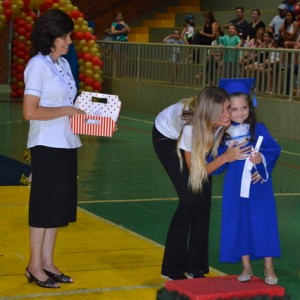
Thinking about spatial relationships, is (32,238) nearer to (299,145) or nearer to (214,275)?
(214,275)

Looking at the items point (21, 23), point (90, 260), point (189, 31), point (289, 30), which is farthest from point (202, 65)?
point (90, 260)

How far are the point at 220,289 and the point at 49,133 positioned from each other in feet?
4.86

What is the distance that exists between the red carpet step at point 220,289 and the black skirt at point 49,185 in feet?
2.88

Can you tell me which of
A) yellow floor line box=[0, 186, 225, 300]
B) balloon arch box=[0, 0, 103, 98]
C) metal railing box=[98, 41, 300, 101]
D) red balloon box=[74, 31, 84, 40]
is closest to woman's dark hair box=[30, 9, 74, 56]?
yellow floor line box=[0, 186, 225, 300]

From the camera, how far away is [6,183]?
9.93 metres

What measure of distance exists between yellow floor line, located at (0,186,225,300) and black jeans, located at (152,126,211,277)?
23 cm

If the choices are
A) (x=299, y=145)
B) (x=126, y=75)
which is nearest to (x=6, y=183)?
(x=299, y=145)

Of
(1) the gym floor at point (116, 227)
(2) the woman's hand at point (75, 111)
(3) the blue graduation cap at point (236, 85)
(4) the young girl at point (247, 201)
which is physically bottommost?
(1) the gym floor at point (116, 227)

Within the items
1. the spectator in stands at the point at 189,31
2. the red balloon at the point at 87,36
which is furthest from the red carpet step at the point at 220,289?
the spectator in stands at the point at 189,31

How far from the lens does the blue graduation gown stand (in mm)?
5785

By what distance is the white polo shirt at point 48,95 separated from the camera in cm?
568

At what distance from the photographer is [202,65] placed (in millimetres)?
17719

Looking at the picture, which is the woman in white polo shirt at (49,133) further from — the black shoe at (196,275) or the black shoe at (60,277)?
the black shoe at (196,275)

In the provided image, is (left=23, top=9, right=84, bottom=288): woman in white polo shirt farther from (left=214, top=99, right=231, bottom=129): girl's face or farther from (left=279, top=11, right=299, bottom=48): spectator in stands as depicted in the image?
(left=279, top=11, right=299, bottom=48): spectator in stands
